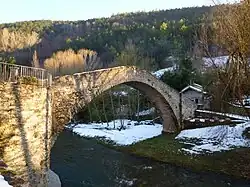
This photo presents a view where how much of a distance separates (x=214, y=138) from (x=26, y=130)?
42.1 ft

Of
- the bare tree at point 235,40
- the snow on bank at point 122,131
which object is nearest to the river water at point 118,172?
the snow on bank at point 122,131

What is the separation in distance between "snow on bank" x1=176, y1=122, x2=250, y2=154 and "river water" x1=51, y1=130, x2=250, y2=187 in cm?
256

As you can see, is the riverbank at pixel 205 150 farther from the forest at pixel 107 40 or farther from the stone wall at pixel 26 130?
the forest at pixel 107 40

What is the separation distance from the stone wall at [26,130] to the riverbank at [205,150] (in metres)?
8.30

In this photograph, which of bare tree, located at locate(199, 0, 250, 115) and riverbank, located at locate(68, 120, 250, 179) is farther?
riverbank, located at locate(68, 120, 250, 179)

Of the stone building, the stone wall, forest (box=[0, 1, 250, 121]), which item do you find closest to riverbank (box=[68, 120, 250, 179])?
forest (box=[0, 1, 250, 121])

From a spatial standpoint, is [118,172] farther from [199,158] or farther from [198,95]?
[198,95]

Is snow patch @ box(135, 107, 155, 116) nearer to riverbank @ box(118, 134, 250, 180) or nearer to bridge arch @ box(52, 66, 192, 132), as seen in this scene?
bridge arch @ box(52, 66, 192, 132)

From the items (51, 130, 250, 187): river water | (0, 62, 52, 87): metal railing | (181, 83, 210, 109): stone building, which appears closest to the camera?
(0, 62, 52, 87): metal railing

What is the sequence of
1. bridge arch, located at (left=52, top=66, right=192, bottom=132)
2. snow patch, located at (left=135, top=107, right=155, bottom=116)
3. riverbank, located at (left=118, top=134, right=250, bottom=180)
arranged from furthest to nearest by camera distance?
1. snow patch, located at (left=135, top=107, right=155, bottom=116)
2. riverbank, located at (left=118, top=134, right=250, bottom=180)
3. bridge arch, located at (left=52, top=66, right=192, bottom=132)

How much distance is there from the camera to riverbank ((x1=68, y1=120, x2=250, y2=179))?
52.6ft

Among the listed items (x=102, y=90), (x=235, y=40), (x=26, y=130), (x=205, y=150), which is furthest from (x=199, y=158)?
(x=26, y=130)

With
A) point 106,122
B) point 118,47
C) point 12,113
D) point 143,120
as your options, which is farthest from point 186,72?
point 118,47

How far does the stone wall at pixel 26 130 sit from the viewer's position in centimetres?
959
